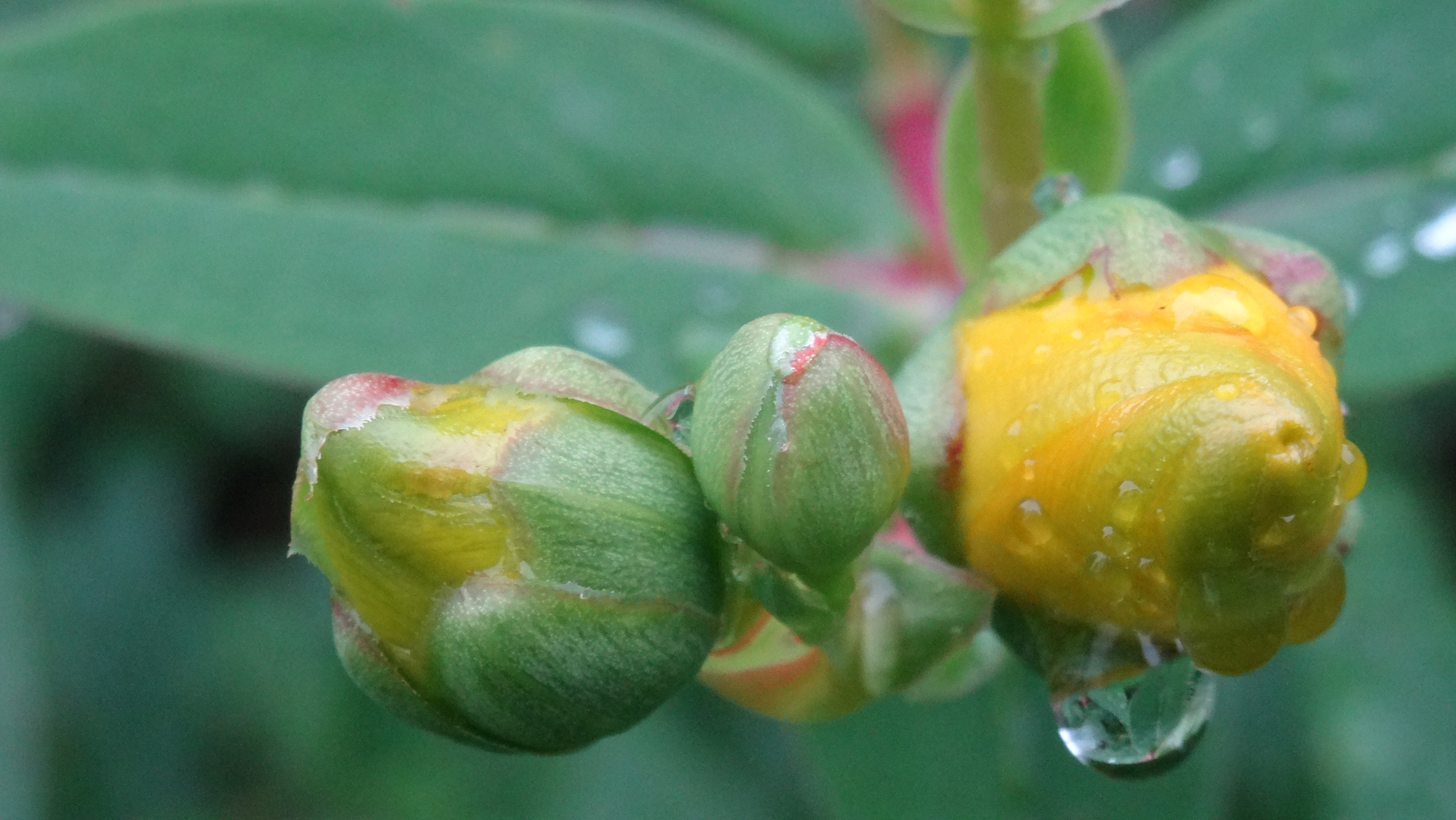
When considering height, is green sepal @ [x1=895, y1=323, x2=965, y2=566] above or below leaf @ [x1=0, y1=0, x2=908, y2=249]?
above

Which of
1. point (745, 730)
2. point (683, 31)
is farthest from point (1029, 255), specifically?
point (745, 730)

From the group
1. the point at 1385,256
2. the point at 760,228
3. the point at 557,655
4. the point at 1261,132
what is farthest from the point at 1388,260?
the point at 557,655

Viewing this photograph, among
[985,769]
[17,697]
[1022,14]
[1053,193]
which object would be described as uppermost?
[1022,14]

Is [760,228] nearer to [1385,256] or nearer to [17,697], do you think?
[1385,256]

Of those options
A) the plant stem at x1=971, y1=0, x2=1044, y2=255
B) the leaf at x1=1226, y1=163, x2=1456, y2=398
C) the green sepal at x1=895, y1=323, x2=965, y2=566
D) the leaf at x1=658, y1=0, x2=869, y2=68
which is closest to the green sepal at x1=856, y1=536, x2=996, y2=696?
the green sepal at x1=895, y1=323, x2=965, y2=566

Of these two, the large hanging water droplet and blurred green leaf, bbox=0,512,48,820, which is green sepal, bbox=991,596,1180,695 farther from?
blurred green leaf, bbox=0,512,48,820

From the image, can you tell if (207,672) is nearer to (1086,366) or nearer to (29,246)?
(29,246)

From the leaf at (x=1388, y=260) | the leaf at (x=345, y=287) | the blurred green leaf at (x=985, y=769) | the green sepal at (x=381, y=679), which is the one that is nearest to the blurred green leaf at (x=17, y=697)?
the leaf at (x=345, y=287)
